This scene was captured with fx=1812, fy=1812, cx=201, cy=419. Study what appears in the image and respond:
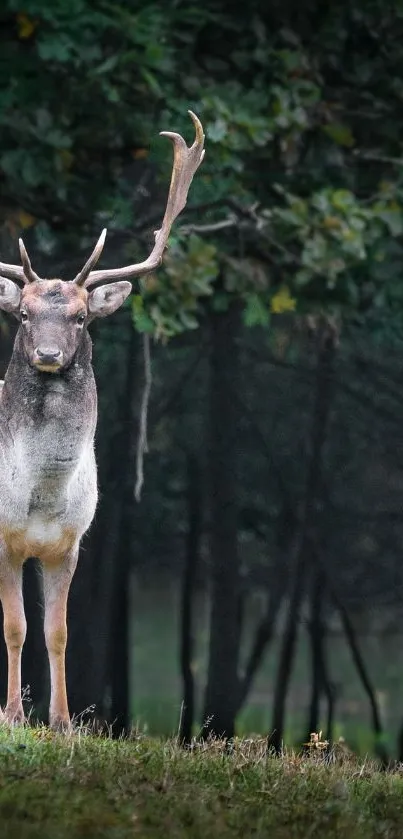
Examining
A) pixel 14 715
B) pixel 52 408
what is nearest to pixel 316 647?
pixel 14 715

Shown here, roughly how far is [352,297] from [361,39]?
6.08 ft

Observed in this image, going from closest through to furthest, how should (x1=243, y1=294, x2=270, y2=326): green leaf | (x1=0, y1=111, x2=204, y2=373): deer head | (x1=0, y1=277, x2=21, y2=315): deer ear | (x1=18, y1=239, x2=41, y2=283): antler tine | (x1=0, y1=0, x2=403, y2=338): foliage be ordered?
(x1=0, y1=111, x2=204, y2=373): deer head, (x1=18, y1=239, x2=41, y2=283): antler tine, (x1=0, y1=277, x2=21, y2=315): deer ear, (x1=0, y1=0, x2=403, y2=338): foliage, (x1=243, y1=294, x2=270, y2=326): green leaf

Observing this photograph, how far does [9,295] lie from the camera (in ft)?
27.8

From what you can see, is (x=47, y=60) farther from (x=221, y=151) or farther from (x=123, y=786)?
(x=123, y=786)

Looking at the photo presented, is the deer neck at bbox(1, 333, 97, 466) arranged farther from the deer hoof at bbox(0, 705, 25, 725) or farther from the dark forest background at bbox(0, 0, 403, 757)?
the dark forest background at bbox(0, 0, 403, 757)

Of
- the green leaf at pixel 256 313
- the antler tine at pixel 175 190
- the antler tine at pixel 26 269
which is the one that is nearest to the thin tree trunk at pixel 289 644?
the green leaf at pixel 256 313

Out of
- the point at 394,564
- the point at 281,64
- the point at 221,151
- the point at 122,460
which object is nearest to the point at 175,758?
the point at 221,151

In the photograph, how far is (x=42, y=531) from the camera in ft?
28.1

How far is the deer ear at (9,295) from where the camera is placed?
847 centimetres

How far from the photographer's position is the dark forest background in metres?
11.3

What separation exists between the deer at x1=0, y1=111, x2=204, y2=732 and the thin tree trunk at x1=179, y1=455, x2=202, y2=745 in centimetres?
717

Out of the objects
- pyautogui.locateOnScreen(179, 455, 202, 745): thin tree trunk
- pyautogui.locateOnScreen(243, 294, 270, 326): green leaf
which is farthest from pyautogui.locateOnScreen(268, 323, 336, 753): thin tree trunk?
pyautogui.locateOnScreen(243, 294, 270, 326): green leaf

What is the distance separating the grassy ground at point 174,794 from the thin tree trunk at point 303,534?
26.3ft

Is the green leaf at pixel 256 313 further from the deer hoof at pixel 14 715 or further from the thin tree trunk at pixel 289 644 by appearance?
the thin tree trunk at pixel 289 644
